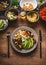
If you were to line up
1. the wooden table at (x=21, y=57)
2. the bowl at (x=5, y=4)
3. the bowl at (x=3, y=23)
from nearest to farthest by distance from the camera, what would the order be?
the wooden table at (x=21, y=57) → the bowl at (x=3, y=23) → the bowl at (x=5, y=4)

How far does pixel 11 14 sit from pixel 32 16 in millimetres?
240

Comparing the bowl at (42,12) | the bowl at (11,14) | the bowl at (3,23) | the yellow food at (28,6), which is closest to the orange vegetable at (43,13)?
the bowl at (42,12)

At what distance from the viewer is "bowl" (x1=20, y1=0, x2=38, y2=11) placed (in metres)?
2.84

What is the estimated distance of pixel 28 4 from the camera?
2.91 meters

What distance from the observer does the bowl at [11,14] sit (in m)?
2.76

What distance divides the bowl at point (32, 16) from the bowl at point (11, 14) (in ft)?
0.48

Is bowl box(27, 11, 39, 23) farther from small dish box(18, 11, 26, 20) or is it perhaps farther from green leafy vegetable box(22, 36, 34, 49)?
green leafy vegetable box(22, 36, 34, 49)

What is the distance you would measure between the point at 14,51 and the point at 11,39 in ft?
0.45

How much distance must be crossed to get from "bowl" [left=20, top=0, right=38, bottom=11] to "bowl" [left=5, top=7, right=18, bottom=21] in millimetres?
103

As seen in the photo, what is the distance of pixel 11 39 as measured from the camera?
103 inches

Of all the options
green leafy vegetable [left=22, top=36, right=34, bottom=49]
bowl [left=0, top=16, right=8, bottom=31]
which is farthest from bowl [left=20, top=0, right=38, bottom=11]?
green leafy vegetable [left=22, top=36, right=34, bottom=49]

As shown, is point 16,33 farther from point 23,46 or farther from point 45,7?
point 45,7

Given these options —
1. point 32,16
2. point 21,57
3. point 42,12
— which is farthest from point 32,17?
point 21,57

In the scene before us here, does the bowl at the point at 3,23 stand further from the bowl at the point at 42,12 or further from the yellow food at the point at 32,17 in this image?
the bowl at the point at 42,12
